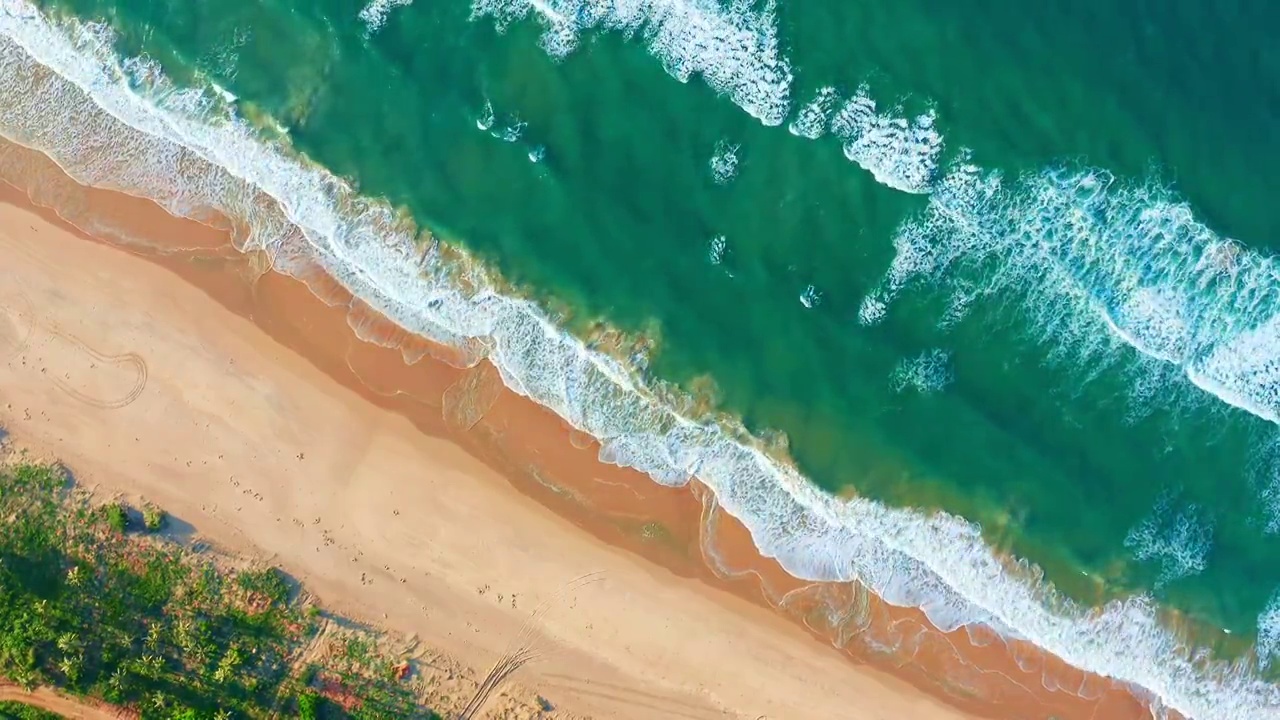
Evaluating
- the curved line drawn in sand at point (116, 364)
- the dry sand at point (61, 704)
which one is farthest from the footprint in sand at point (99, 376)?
the dry sand at point (61, 704)

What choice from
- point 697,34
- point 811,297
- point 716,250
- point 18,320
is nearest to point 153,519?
point 18,320

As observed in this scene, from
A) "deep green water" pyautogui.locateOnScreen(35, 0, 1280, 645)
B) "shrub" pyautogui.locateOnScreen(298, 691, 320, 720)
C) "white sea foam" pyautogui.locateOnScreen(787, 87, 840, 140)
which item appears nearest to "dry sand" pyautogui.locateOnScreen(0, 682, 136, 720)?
"shrub" pyautogui.locateOnScreen(298, 691, 320, 720)

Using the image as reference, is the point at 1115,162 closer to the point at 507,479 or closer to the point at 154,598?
the point at 507,479

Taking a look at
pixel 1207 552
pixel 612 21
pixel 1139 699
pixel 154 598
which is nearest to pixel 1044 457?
pixel 1207 552

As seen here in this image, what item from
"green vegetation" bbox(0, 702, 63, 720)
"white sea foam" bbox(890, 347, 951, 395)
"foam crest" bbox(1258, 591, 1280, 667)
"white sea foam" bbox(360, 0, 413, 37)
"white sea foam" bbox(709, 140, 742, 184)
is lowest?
"green vegetation" bbox(0, 702, 63, 720)

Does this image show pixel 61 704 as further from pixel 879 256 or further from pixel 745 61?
pixel 745 61

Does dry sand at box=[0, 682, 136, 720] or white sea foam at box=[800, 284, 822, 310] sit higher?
white sea foam at box=[800, 284, 822, 310]

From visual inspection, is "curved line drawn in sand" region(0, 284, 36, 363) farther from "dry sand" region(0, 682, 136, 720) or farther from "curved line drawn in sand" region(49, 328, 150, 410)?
"dry sand" region(0, 682, 136, 720)
